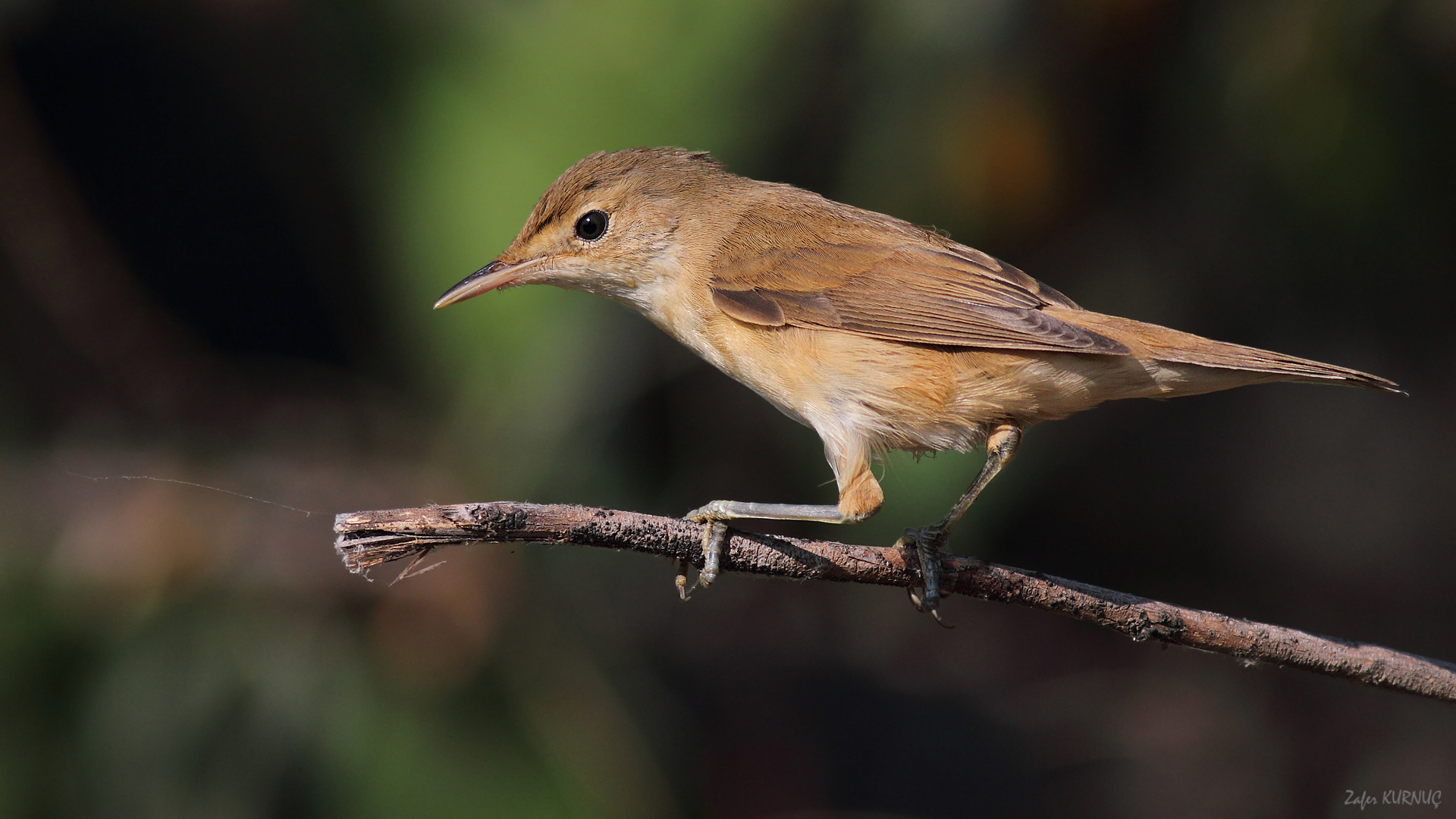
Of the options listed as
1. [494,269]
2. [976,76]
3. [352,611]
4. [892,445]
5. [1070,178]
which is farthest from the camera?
[1070,178]

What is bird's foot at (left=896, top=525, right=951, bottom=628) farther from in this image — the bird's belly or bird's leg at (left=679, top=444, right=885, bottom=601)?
the bird's belly

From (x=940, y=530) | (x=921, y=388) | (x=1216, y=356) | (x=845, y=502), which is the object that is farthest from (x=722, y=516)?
(x=1216, y=356)

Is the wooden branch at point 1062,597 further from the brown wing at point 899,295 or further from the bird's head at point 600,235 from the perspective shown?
the bird's head at point 600,235

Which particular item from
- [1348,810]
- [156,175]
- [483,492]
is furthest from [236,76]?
[1348,810]

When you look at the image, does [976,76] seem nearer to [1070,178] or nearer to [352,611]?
[1070,178]

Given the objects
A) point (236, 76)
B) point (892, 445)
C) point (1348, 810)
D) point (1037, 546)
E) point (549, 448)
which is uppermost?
point (236, 76)

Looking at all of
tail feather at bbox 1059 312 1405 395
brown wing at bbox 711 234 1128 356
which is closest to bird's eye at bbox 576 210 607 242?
brown wing at bbox 711 234 1128 356
